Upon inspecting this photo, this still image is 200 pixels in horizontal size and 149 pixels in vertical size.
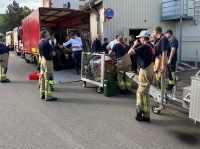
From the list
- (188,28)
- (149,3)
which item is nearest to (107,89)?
(149,3)

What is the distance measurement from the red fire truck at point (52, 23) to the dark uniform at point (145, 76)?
24.2ft

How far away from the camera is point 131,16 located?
13609 millimetres

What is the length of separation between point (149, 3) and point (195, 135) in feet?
37.3

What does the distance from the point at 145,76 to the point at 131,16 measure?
9522mm

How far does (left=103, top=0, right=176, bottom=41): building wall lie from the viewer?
13.0m

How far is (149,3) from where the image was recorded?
14.1m

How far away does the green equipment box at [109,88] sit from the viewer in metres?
6.82

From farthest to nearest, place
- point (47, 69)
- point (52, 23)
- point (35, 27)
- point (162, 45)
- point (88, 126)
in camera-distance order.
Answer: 1. point (52, 23)
2. point (35, 27)
3. point (47, 69)
4. point (162, 45)
5. point (88, 126)

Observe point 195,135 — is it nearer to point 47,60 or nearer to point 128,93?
point 128,93

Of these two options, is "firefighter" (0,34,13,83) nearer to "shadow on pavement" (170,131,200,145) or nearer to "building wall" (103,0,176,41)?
"building wall" (103,0,176,41)

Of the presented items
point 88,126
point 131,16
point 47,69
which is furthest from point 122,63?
point 131,16

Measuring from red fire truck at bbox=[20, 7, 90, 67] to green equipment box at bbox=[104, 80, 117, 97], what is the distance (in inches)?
220

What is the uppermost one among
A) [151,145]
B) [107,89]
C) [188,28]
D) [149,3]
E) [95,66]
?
[149,3]

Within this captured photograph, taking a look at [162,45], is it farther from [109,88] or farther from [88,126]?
[88,126]
